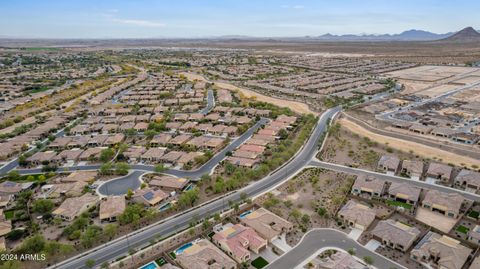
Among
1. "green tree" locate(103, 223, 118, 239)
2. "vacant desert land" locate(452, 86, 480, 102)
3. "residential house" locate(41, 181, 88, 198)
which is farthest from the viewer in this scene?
"vacant desert land" locate(452, 86, 480, 102)

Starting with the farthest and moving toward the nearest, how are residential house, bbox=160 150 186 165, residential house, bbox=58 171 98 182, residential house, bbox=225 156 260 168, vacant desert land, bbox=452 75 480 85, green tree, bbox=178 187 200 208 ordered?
vacant desert land, bbox=452 75 480 85, residential house, bbox=160 150 186 165, residential house, bbox=225 156 260 168, residential house, bbox=58 171 98 182, green tree, bbox=178 187 200 208

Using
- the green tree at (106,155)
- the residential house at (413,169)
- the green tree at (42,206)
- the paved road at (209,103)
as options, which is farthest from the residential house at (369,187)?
the paved road at (209,103)

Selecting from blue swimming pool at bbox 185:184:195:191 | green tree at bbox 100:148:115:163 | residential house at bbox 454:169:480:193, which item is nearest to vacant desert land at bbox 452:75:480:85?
residential house at bbox 454:169:480:193

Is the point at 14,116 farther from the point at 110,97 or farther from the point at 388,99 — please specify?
the point at 388,99

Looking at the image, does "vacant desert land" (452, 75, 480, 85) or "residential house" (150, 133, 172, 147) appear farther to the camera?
"vacant desert land" (452, 75, 480, 85)

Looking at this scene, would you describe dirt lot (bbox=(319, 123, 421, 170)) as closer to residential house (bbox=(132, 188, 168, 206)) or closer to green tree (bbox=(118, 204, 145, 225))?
residential house (bbox=(132, 188, 168, 206))

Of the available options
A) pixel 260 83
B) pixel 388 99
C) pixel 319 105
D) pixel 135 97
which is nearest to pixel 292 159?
pixel 319 105
